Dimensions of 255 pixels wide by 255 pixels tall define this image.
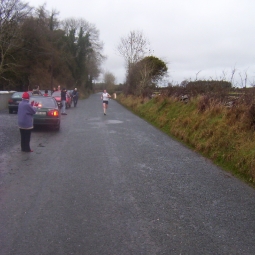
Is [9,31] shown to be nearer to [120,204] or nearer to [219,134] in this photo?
[219,134]

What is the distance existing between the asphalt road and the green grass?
1.45ft

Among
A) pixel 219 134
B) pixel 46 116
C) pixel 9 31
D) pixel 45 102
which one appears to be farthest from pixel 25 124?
pixel 9 31

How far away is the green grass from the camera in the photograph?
893 cm

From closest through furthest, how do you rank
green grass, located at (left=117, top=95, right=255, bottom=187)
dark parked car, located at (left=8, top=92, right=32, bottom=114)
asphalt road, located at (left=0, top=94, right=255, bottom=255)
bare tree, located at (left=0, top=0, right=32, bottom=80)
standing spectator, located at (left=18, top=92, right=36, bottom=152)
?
1. asphalt road, located at (left=0, top=94, right=255, bottom=255)
2. green grass, located at (left=117, top=95, right=255, bottom=187)
3. standing spectator, located at (left=18, top=92, right=36, bottom=152)
4. dark parked car, located at (left=8, top=92, right=32, bottom=114)
5. bare tree, located at (left=0, top=0, right=32, bottom=80)

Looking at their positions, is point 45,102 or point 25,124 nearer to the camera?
point 25,124

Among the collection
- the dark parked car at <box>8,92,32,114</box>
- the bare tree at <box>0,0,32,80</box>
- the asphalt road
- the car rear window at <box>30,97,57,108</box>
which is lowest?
the dark parked car at <box>8,92,32,114</box>

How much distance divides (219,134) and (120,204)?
19.7 ft

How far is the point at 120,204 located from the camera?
6137 millimetres

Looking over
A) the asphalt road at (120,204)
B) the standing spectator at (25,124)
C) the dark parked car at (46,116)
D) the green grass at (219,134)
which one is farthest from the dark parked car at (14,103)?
the standing spectator at (25,124)

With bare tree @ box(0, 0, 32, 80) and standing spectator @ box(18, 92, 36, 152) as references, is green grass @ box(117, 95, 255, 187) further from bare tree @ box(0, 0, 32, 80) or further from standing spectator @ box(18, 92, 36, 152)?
bare tree @ box(0, 0, 32, 80)

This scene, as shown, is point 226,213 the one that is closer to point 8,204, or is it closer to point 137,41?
point 8,204

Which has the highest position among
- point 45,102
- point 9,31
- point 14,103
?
point 9,31

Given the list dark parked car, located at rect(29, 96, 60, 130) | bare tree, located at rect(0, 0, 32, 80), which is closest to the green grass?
dark parked car, located at rect(29, 96, 60, 130)

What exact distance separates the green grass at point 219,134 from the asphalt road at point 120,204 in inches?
17.4
